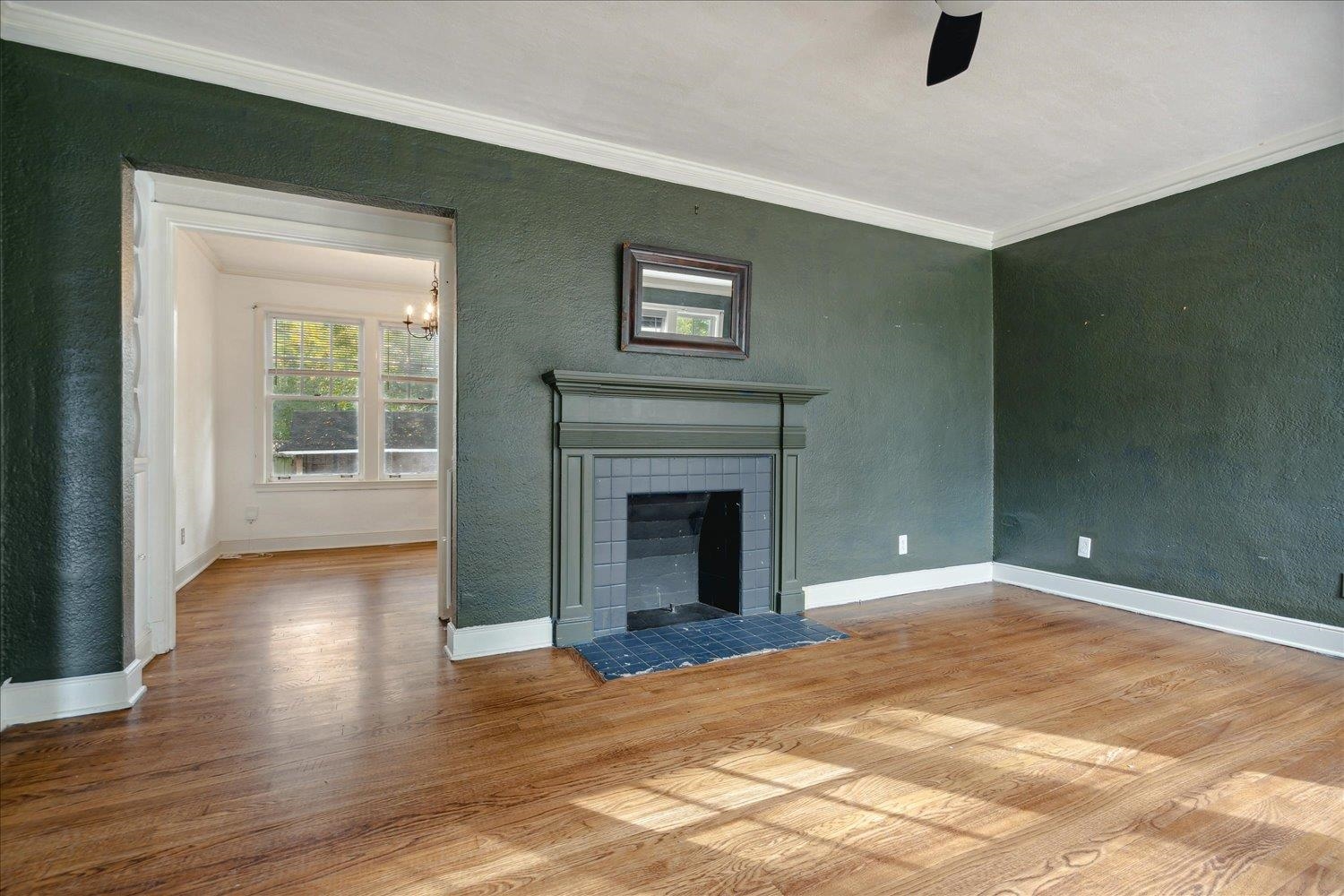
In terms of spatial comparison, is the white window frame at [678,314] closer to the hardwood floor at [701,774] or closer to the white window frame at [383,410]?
the hardwood floor at [701,774]

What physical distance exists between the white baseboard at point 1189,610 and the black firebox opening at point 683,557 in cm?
221

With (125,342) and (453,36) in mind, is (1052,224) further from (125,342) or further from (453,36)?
(125,342)

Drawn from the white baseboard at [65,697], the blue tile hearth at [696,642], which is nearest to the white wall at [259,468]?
the white baseboard at [65,697]

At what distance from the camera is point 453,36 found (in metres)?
2.29

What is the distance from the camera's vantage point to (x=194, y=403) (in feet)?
15.2

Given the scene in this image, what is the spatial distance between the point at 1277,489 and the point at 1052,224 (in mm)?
2003

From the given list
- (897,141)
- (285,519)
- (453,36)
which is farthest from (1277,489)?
(285,519)

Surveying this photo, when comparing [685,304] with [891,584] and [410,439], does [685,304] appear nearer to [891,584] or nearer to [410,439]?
[891,584]

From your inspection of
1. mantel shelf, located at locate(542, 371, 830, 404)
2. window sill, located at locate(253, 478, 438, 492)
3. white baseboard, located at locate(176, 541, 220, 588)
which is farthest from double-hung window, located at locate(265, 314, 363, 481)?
mantel shelf, located at locate(542, 371, 830, 404)

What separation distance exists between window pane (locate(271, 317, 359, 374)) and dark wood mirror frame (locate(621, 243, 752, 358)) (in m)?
3.96

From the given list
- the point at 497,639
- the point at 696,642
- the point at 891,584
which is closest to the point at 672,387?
the point at 696,642

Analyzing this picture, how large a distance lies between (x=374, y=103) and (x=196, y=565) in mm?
3784

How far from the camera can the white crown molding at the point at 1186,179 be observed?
2.95m

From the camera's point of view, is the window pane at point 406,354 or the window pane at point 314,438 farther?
the window pane at point 406,354
